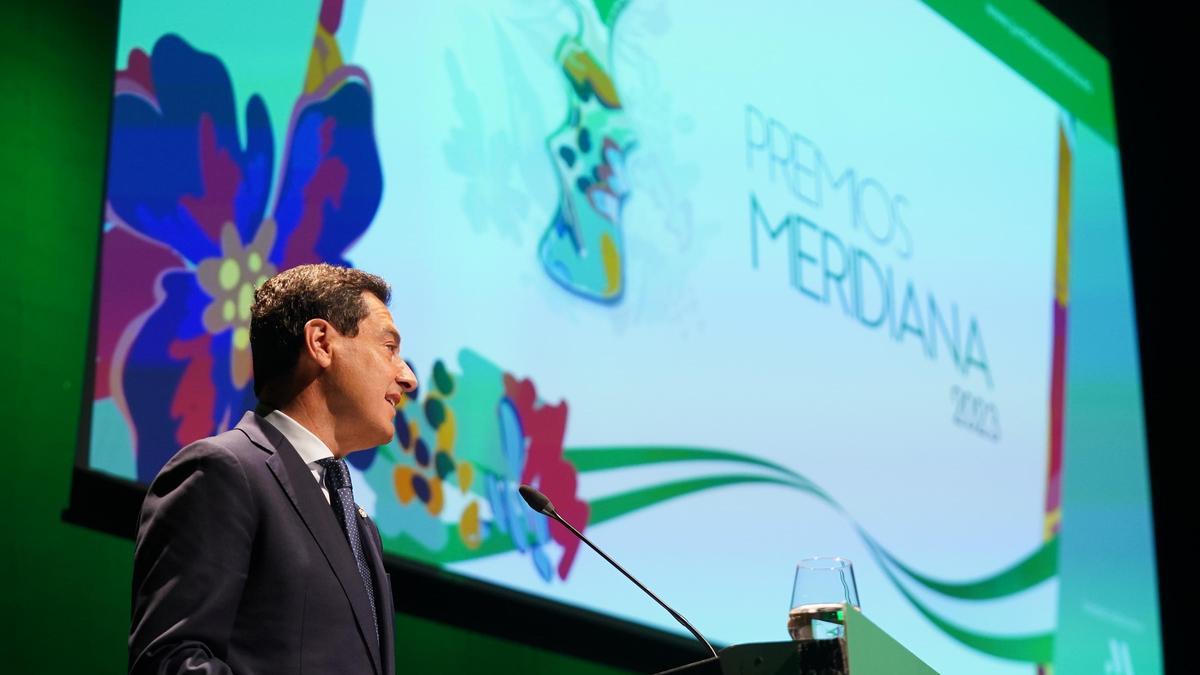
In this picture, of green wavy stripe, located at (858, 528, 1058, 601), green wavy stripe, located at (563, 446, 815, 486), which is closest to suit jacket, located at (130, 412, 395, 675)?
green wavy stripe, located at (563, 446, 815, 486)

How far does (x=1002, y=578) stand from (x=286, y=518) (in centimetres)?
286

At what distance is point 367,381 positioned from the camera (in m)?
1.89

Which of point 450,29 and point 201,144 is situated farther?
point 450,29

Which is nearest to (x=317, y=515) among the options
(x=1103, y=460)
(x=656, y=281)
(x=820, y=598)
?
(x=820, y=598)

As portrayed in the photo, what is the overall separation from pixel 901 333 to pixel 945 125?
737 millimetres

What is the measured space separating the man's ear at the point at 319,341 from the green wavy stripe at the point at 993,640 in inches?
83.2

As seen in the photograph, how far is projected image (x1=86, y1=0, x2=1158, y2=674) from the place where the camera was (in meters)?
2.64

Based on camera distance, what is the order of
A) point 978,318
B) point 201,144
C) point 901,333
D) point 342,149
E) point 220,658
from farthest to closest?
point 978,318, point 901,333, point 342,149, point 201,144, point 220,658

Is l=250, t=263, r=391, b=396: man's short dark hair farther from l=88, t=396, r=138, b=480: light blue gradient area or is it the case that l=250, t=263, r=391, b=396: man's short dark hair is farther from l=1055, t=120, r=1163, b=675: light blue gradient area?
l=1055, t=120, r=1163, b=675: light blue gradient area

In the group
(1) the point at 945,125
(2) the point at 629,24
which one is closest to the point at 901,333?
(1) the point at 945,125

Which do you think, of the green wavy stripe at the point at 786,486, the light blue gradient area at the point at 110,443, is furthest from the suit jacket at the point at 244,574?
the green wavy stripe at the point at 786,486

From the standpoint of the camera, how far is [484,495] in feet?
9.57

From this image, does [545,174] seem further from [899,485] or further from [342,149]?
[899,485]

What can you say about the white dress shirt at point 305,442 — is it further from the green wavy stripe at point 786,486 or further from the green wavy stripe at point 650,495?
the green wavy stripe at point 650,495
